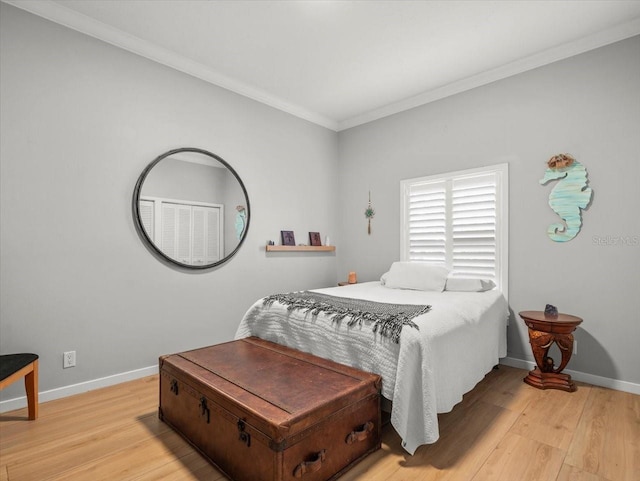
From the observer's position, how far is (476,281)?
3.04 metres

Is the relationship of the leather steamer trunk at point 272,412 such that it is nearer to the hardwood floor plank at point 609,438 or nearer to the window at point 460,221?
the hardwood floor plank at point 609,438

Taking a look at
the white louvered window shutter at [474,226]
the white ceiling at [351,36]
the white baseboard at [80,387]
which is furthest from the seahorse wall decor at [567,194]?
the white baseboard at [80,387]

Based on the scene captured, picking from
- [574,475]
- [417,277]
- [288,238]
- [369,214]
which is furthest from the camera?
[369,214]

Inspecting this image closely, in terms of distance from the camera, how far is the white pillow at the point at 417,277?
315 centimetres

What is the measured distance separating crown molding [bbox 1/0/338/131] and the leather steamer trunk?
2498 millimetres

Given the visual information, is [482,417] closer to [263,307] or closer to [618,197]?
[263,307]

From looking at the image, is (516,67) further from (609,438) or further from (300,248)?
(609,438)

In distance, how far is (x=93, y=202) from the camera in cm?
265

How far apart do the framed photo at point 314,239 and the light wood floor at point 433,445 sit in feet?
7.97

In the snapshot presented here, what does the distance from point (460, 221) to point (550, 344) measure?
4.42 ft

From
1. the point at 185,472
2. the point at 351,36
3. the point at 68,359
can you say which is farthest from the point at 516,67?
the point at 68,359

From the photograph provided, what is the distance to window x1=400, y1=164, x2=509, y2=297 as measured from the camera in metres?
3.25

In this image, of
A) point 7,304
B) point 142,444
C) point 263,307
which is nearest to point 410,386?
point 263,307

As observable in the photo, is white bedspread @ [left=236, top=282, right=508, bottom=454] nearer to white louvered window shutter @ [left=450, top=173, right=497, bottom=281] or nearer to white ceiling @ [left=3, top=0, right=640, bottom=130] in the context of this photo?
white louvered window shutter @ [left=450, top=173, right=497, bottom=281]
